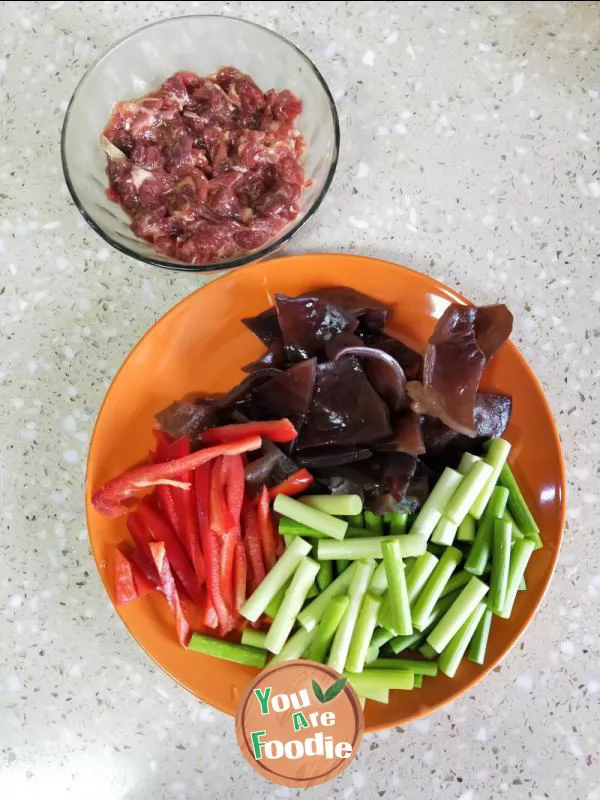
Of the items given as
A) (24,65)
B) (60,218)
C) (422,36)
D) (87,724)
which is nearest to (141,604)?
Result: (87,724)

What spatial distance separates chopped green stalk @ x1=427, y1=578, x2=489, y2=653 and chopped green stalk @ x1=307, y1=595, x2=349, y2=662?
0.78 ft

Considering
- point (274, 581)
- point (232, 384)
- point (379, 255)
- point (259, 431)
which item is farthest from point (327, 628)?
point (379, 255)

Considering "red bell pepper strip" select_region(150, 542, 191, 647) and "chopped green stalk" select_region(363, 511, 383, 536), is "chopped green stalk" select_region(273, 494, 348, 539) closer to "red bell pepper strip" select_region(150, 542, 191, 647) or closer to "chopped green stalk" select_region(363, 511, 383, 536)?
"chopped green stalk" select_region(363, 511, 383, 536)

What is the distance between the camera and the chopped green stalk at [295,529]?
1797 millimetres

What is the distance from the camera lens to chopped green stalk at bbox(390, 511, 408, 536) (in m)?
1.83

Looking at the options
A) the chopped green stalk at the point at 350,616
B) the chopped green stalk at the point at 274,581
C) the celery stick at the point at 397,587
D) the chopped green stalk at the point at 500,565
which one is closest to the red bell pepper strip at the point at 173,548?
the chopped green stalk at the point at 274,581

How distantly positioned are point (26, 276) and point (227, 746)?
4.58 ft

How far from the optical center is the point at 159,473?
5.75 feet

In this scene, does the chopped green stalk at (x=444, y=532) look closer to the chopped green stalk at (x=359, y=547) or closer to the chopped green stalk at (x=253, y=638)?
the chopped green stalk at (x=359, y=547)

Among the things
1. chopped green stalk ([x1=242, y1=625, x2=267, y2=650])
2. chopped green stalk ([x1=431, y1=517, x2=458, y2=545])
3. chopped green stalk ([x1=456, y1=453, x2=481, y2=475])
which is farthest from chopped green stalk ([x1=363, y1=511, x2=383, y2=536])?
chopped green stalk ([x1=242, y1=625, x2=267, y2=650])

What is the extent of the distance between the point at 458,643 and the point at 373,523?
0.35m

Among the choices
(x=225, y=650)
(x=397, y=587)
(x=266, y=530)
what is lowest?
(x=225, y=650)

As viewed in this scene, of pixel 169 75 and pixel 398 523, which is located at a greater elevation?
pixel 169 75

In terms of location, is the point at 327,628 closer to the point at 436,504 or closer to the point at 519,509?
the point at 436,504
